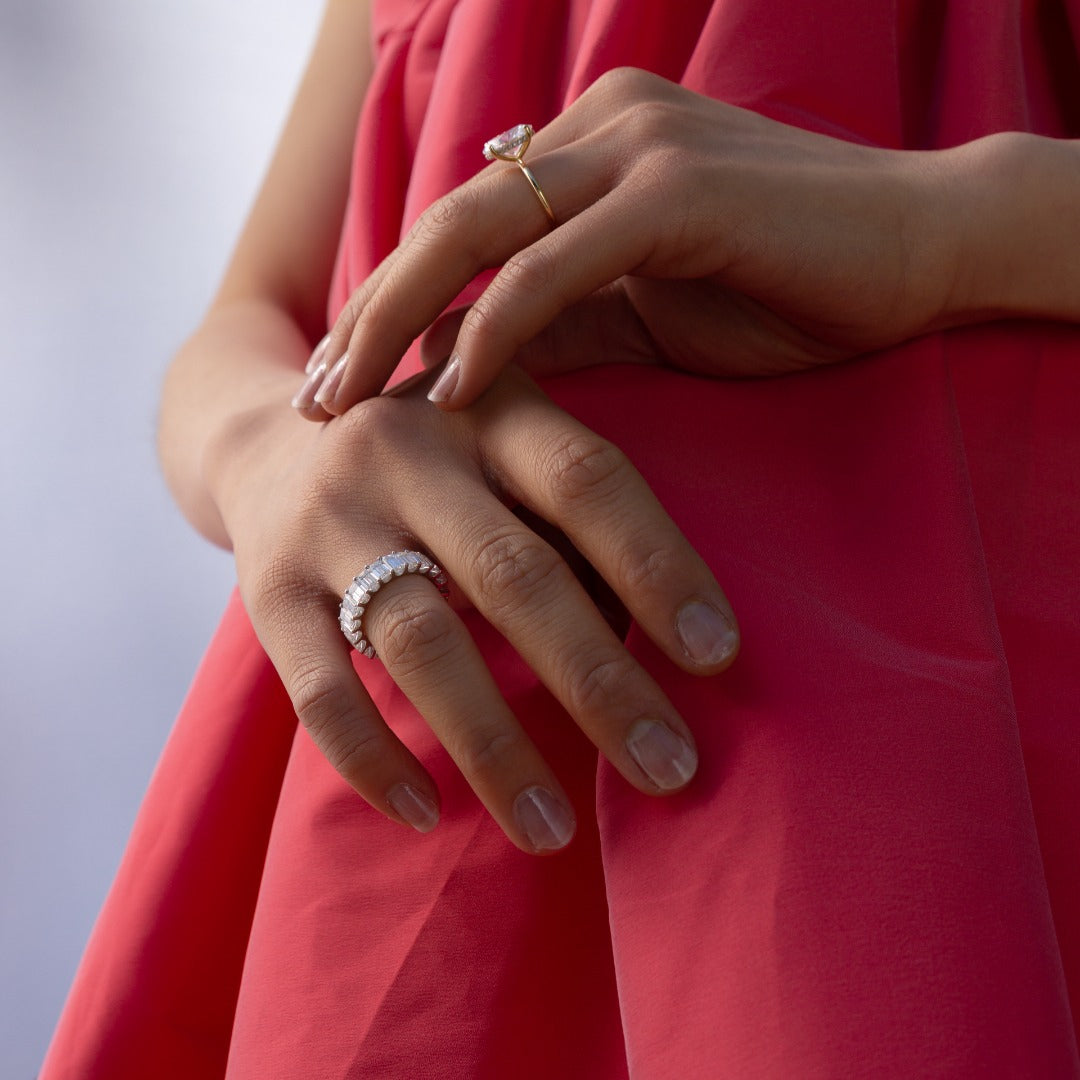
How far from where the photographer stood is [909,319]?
536 millimetres

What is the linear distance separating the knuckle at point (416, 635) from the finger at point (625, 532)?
7 centimetres

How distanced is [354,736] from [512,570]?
0.37 feet

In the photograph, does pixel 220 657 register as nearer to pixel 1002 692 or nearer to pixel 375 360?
pixel 375 360

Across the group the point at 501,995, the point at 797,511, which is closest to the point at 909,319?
the point at 797,511

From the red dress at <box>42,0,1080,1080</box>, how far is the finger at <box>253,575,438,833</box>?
25mm

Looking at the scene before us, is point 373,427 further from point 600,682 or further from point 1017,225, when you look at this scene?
point 1017,225

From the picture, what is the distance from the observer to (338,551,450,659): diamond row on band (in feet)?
1.59

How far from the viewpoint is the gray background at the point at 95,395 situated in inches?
49.1

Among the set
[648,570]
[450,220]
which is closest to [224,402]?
[450,220]

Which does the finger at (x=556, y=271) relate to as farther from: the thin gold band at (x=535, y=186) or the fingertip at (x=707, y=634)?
the fingertip at (x=707, y=634)

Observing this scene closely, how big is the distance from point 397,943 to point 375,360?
0.29 meters

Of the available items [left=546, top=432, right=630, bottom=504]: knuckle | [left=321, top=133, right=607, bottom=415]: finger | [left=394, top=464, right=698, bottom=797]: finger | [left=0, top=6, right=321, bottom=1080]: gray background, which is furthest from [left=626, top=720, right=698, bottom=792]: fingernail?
[left=0, top=6, right=321, bottom=1080]: gray background

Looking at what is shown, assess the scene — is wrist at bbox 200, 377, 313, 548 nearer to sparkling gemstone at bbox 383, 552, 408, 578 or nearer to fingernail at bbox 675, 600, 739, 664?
sparkling gemstone at bbox 383, 552, 408, 578

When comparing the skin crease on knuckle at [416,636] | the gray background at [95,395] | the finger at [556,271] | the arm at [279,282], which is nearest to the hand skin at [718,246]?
the finger at [556,271]
